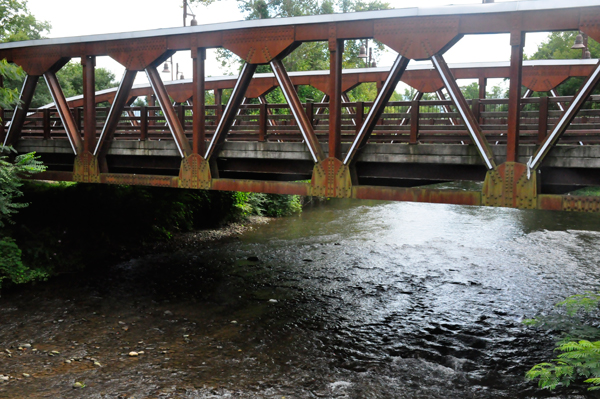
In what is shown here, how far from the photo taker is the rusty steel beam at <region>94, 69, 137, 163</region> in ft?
39.3

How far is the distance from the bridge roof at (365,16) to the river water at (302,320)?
5.62 m

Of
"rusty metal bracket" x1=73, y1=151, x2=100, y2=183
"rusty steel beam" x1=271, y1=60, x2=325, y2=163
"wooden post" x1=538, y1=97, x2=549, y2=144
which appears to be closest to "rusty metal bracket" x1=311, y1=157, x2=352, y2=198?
"rusty steel beam" x1=271, y1=60, x2=325, y2=163

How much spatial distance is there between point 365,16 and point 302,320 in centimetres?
591

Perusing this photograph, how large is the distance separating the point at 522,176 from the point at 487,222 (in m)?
15.3

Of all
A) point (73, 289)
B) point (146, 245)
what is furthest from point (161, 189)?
point (73, 289)

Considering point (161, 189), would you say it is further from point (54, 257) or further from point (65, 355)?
point (65, 355)

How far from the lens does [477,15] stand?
8664 mm

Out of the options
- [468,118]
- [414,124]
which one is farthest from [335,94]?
[468,118]

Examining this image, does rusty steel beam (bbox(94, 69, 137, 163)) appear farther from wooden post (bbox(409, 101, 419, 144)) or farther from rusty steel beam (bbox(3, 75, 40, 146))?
wooden post (bbox(409, 101, 419, 144))

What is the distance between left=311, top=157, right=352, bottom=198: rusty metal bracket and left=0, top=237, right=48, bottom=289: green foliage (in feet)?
25.1

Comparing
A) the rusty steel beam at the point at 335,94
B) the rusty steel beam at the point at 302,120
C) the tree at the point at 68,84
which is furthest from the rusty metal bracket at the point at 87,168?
the tree at the point at 68,84

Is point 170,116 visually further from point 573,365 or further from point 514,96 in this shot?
point 573,365

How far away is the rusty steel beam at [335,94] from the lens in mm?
9945

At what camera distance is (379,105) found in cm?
951
